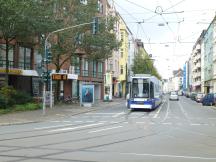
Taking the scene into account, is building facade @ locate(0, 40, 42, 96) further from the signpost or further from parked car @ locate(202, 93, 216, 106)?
parked car @ locate(202, 93, 216, 106)

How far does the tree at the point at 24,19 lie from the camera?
120ft

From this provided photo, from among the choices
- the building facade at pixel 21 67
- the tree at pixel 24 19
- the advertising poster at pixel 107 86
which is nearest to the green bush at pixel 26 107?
the tree at pixel 24 19

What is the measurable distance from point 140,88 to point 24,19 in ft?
38.1

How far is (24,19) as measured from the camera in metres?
37.6

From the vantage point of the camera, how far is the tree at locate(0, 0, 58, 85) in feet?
120

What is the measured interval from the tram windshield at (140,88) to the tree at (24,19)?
9.47 metres

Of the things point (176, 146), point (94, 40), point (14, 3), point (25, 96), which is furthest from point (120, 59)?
point (176, 146)

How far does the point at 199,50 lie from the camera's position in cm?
14612

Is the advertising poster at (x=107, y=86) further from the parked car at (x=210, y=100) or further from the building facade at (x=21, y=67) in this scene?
the building facade at (x=21, y=67)

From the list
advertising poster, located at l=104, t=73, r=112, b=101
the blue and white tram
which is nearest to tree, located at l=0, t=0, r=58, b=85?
the blue and white tram

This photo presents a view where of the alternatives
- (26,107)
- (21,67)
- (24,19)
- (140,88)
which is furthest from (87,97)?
(24,19)

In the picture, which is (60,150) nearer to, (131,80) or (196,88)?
(131,80)

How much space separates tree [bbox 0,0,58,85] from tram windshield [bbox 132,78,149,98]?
373 inches

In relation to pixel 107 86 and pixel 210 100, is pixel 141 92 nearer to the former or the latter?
pixel 210 100
